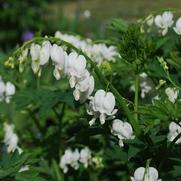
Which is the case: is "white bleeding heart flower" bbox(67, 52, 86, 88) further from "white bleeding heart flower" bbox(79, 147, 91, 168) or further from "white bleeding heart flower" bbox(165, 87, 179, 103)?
"white bleeding heart flower" bbox(79, 147, 91, 168)

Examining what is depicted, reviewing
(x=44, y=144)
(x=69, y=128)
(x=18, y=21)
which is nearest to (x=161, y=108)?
(x=69, y=128)

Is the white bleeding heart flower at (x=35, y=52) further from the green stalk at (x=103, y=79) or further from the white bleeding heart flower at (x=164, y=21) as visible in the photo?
the white bleeding heart flower at (x=164, y=21)

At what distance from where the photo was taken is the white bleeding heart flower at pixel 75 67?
75.2 inches

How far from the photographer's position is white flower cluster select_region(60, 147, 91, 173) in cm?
283

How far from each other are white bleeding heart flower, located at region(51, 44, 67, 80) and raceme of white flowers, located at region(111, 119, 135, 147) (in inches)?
10.6

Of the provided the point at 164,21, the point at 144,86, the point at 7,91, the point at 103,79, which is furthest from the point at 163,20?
the point at 7,91

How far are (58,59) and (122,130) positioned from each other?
0.33 meters

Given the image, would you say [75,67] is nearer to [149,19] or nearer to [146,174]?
[146,174]

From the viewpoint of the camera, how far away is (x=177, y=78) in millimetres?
2455

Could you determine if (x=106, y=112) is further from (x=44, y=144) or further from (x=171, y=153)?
(x=44, y=144)

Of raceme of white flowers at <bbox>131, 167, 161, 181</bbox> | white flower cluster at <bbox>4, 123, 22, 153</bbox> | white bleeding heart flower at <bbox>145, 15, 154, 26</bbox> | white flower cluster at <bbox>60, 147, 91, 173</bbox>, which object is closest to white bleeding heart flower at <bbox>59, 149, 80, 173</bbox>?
white flower cluster at <bbox>60, 147, 91, 173</bbox>

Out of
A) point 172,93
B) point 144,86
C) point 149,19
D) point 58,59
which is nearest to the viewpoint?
point 58,59

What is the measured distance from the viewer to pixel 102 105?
197cm

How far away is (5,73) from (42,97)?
1.55ft
